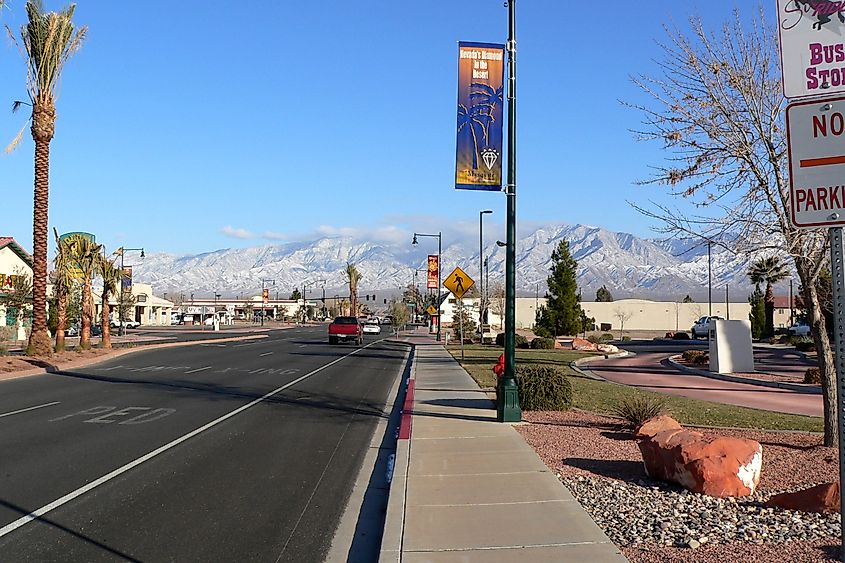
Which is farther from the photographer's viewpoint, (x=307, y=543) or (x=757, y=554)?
(x=307, y=543)

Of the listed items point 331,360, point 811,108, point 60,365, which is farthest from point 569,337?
point 811,108

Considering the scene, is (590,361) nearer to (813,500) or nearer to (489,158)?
(489,158)

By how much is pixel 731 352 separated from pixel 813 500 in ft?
71.8

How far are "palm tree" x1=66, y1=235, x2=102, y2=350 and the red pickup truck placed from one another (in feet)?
56.2

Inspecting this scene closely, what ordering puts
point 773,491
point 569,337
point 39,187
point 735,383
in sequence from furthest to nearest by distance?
point 569,337 < point 39,187 < point 735,383 < point 773,491

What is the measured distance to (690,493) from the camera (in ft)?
27.7

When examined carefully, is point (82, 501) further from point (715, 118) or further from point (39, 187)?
point (39, 187)

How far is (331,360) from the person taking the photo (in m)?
35.6

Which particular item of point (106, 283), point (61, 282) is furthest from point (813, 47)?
point (106, 283)

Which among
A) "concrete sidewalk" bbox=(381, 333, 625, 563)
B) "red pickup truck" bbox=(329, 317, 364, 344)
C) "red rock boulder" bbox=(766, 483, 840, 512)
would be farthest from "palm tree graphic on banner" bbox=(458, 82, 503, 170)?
"red pickup truck" bbox=(329, 317, 364, 344)

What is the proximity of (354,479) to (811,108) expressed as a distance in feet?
25.8

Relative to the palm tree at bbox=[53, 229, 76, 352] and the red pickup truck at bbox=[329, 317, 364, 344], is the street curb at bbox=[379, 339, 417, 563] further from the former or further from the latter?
the red pickup truck at bbox=[329, 317, 364, 344]

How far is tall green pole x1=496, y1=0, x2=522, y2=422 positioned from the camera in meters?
14.4

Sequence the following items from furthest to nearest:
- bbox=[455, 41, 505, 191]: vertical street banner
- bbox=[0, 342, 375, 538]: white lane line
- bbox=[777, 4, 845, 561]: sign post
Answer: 1. bbox=[455, 41, 505, 191]: vertical street banner
2. bbox=[0, 342, 375, 538]: white lane line
3. bbox=[777, 4, 845, 561]: sign post
